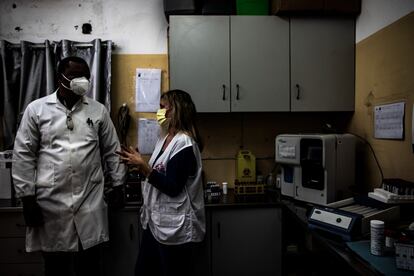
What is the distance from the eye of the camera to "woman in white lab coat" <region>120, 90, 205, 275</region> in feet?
5.39

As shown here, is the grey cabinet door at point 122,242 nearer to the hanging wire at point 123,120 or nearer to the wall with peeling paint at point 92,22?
the hanging wire at point 123,120

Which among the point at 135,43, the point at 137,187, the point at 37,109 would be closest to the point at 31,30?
the point at 135,43

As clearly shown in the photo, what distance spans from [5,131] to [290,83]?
2.27 m

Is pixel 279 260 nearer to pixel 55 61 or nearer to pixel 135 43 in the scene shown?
pixel 135 43

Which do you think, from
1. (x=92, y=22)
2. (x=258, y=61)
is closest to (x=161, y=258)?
(x=258, y=61)

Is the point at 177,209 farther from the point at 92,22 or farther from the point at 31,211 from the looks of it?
the point at 92,22

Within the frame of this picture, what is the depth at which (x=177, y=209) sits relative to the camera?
5.55 ft

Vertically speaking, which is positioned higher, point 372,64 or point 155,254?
point 372,64

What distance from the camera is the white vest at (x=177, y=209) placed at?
1.67 metres

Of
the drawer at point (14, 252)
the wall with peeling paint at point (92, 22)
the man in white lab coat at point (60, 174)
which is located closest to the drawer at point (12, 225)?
the drawer at point (14, 252)

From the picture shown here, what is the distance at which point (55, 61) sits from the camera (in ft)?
8.32

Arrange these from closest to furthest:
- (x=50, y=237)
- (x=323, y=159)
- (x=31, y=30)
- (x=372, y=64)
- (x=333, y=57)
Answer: (x=50, y=237) → (x=323, y=159) → (x=372, y=64) → (x=333, y=57) → (x=31, y=30)

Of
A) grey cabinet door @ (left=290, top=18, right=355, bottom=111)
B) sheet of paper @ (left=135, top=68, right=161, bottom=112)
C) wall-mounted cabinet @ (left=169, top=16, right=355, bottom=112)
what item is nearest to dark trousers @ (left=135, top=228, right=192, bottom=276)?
wall-mounted cabinet @ (left=169, top=16, right=355, bottom=112)

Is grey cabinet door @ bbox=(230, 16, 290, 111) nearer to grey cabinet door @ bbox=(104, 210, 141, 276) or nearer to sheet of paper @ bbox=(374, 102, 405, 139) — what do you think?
sheet of paper @ bbox=(374, 102, 405, 139)
